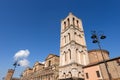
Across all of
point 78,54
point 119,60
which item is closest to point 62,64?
point 78,54

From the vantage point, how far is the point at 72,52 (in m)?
24.5

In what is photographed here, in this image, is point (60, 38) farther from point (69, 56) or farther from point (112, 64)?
point (112, 64)

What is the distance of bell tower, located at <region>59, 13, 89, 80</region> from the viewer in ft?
75.3

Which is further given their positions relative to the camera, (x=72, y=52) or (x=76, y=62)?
(x=72, y=52)

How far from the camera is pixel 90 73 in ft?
71.4

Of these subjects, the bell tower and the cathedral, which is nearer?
the cathedral

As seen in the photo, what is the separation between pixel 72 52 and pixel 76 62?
2.47 m

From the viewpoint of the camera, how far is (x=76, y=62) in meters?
23.6

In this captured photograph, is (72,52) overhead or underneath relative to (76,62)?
overhead

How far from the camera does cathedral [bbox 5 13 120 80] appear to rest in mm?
19797

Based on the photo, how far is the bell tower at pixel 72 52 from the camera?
23.0m

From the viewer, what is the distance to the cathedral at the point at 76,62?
779 inches

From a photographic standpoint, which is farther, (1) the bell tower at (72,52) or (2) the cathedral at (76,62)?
(1) the bell tower at (72,52)

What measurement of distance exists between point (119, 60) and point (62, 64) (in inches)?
511
